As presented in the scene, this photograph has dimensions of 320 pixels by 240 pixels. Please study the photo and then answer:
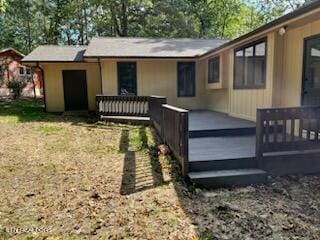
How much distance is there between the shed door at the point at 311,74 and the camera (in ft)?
18.5

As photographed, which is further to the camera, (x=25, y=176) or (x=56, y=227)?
(x=25, y=176)

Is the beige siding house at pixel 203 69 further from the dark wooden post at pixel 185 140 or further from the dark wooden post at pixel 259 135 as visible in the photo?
the dark wooden post at pixel 185 140

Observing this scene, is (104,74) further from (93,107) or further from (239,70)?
(239,70)

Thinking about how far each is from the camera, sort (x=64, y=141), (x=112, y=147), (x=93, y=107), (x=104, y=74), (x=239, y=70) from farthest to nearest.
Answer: (x=93, y=107), (x=104, y=74), (x=239, y=70), (x=64, y=141), (x=112, y=147)

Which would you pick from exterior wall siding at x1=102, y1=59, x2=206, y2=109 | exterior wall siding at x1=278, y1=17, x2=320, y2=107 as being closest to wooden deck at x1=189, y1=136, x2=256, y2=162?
exterior wall siding at x1=278, y1=17, x2=320, y2=107

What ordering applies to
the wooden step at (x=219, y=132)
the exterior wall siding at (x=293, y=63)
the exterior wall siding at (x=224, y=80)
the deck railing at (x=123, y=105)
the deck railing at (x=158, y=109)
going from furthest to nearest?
the deck railing at (x=123, y=105)
the deck railing at (x=158, y=109)
the wooden step at (x=219, y=132)
the exterior wall siding at (x=224, y=80)
the exterior wall siding at (x=293, y=63)

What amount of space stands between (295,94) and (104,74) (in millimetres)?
7889

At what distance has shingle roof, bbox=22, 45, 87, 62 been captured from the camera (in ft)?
43.0

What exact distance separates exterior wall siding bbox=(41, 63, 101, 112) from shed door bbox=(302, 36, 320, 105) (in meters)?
10.3

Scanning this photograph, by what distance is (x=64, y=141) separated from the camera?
7473 mm

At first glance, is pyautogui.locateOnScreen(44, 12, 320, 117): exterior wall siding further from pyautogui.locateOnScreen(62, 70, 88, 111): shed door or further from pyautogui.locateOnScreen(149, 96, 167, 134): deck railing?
pyautogui.locateOnScreen(149, 96, 167, 134): deck railing

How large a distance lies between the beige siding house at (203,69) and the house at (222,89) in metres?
0.02

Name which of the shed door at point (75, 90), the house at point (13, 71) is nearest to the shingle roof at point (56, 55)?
the shed door at point (75, 90)

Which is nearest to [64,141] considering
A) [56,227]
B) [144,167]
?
[144,167]
